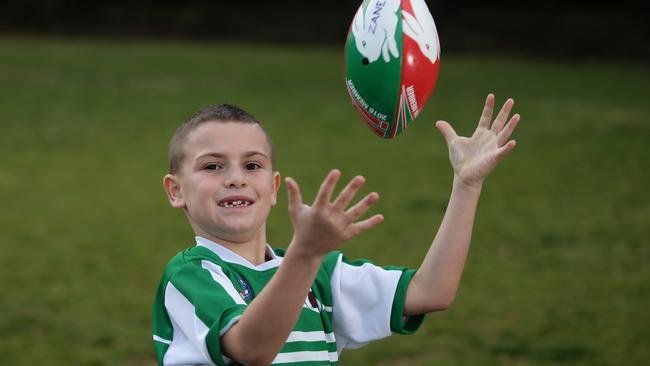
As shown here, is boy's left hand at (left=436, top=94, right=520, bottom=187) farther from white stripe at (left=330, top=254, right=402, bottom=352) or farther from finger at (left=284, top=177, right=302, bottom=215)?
finger at (left=284, top=177, right=302, bottom=215)

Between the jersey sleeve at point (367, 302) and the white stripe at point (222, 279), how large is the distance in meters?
0.38

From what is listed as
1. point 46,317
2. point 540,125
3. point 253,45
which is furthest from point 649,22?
point 46,317

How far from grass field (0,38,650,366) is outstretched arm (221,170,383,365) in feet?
9.25

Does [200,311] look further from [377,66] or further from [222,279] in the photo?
[377,66]

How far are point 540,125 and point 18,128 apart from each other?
7.06 meters

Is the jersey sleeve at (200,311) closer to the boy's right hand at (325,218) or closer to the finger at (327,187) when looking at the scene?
the boy's right hand at (325,218)

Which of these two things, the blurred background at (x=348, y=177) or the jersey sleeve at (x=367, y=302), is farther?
the blurred background at (x=348, y=177)

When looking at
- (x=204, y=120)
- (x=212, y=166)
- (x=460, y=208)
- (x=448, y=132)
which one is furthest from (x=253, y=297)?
(x=448, y=132)

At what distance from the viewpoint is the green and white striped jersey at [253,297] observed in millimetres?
2273

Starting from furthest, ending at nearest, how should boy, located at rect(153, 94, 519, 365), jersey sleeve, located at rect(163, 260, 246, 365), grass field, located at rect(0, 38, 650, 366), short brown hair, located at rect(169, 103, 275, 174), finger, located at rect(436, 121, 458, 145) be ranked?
grass field, located at rect(0, 38, 650, 366) < finger, located at rect(436, 121, 458, 145) < short brown hair, located at rect(169, 103, 275, 174) < jersey sleeve, located at rect(163, 260, 246, 365) < boy, located at rect(153, 94, 519, 365)

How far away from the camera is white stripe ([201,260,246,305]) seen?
233 centimetres

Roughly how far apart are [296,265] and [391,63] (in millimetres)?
959

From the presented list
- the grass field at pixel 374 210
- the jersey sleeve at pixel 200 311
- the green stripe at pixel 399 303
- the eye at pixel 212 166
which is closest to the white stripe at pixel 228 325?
the jersey sleeve at pixel 200 311

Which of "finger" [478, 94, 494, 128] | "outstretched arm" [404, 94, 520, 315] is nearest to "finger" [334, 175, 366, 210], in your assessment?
"outstretched arm" [404, 94, 520, 315]
